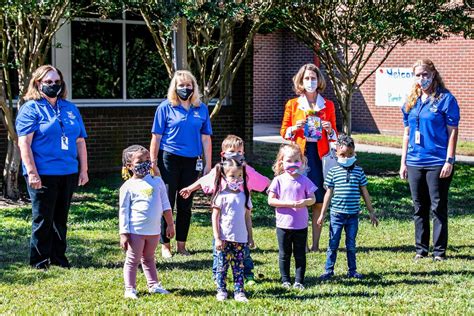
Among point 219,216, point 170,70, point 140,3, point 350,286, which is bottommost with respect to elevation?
point 350,286

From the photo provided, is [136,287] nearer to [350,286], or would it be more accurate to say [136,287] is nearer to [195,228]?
[350,286]

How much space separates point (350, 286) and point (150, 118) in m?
8.97

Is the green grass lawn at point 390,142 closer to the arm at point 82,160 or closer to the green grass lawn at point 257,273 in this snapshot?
the green grass lawn at point 257,273

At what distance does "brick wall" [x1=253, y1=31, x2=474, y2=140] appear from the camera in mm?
22031

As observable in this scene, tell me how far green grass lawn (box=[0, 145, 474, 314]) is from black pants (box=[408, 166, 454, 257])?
19cm

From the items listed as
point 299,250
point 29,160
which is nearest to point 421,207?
point 299,250

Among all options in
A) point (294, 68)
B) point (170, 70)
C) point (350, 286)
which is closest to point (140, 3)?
point (170, 70)

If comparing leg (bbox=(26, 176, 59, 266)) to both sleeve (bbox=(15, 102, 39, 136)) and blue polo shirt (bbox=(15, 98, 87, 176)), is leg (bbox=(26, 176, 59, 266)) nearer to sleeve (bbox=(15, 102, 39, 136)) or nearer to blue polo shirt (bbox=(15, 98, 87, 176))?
blue polo shirt (bbox=(15, 98, 87, 176))

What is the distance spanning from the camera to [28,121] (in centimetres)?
675

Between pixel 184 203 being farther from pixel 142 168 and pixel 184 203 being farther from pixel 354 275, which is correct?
pixel 354 275

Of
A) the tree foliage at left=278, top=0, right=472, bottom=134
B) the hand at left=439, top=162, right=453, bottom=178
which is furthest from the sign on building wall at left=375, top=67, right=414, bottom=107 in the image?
the hand at left=439, top=162, right=453, bottom=178

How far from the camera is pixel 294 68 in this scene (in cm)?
2688

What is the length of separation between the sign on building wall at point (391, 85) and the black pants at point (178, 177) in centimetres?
1652

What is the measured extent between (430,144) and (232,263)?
253cm
